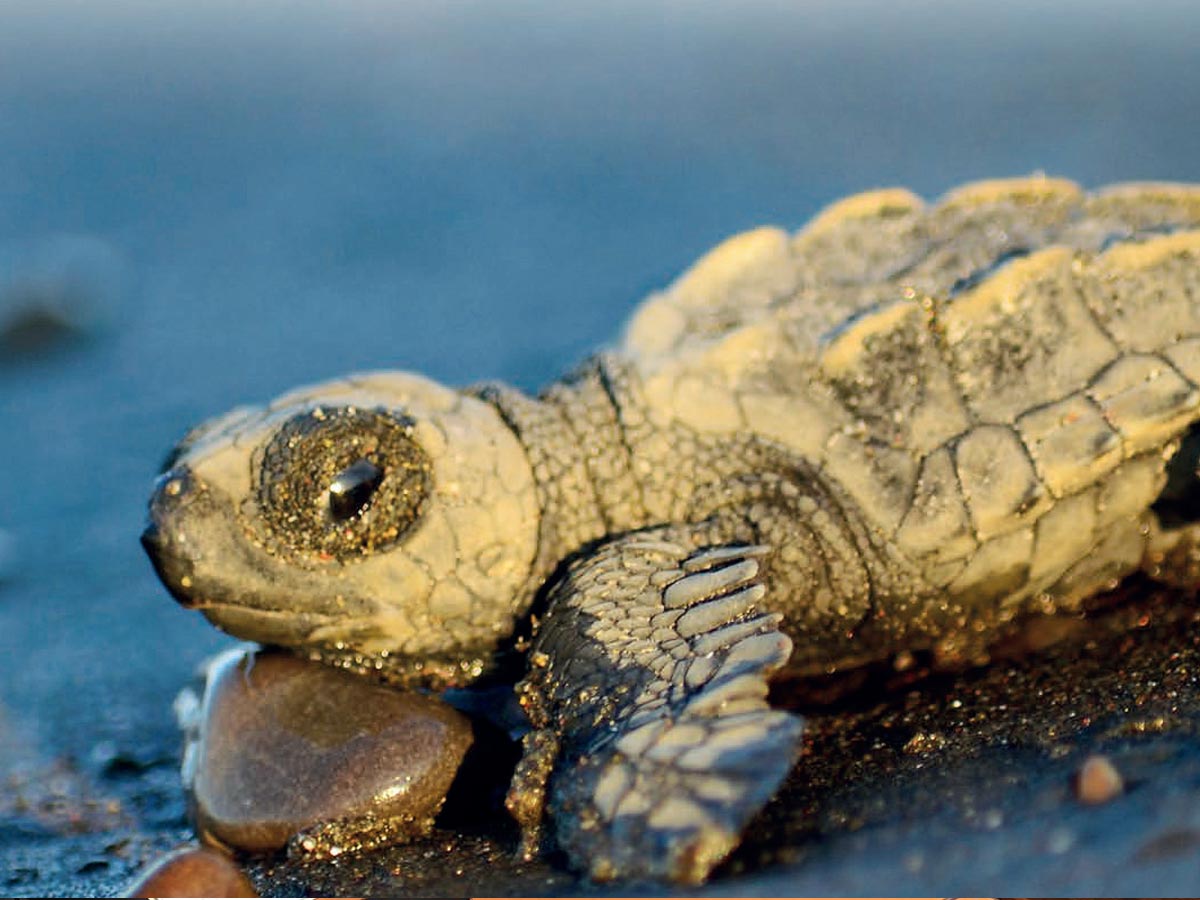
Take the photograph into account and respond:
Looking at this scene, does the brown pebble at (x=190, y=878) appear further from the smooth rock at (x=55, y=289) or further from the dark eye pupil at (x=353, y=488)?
the smooth rock at (x=55, y=289)

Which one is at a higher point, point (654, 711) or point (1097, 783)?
point (654, 711)

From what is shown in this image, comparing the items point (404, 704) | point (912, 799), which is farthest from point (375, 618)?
point (912, 799)

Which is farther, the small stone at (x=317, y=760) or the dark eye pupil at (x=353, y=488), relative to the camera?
the dark eye pupil at (x=353, y=488)

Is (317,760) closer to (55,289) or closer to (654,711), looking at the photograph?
(654,711)

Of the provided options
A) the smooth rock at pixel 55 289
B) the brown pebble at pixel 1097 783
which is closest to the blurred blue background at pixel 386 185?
the smooth rock at pixel 55 289

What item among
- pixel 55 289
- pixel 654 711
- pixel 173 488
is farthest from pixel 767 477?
pixel 55 289

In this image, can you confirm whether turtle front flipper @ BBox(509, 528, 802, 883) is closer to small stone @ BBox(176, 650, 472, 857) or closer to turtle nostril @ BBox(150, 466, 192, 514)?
small stone @ BBox(176, 650, 472, 857)

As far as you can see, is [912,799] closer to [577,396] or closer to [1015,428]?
[1015,428]
